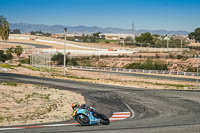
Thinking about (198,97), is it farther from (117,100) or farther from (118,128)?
Answer: (118,128)

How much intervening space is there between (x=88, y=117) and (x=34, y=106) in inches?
352

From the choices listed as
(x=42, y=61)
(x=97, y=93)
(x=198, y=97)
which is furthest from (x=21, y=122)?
(x=42, y=61)

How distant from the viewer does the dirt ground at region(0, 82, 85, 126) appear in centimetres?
1936

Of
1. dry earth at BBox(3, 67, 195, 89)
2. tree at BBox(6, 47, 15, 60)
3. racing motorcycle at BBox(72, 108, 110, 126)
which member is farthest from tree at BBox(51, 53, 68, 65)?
racing motorcycle at BBox(72, 108, 110, 126)

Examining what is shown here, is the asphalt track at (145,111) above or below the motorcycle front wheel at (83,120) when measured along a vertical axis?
below

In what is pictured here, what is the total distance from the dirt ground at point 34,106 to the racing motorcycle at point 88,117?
2565 millimetres

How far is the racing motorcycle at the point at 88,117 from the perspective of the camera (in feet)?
54.2

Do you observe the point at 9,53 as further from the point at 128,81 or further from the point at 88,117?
the point at 88,117

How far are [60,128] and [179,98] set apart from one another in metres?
16.8

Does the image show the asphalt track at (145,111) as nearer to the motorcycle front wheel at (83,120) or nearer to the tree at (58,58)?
the motorcycle front wheel at (83,120)

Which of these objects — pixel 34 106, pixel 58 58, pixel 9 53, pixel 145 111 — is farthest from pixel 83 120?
pixel 9 53

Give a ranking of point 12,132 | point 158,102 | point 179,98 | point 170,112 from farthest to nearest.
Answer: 1. point 179,98
2. point 158,102
3. point 170,112
4. point 12,132

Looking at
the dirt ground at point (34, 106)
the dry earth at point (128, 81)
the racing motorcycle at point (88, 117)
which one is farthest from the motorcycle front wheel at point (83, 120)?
the dry earth at point (128, 81)

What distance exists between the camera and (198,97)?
30.8 metres
